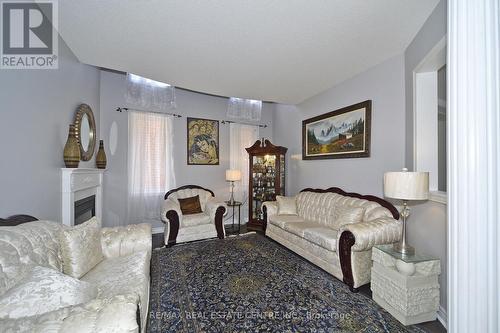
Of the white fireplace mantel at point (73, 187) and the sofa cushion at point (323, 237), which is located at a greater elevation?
the white fireplace mantel at point (73, 187)

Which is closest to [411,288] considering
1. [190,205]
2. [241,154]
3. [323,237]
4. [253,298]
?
[323,237]

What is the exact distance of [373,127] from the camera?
9.79 ft

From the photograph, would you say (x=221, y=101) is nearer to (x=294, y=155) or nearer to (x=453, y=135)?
(x=294, y=155)

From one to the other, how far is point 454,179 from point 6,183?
9.58 ft

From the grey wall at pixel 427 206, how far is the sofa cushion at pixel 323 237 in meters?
0.80

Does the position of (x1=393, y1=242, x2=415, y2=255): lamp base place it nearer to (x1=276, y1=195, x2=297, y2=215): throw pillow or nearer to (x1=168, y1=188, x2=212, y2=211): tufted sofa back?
(x1=276, y1=195, x2=297, y2=215): throw pillow

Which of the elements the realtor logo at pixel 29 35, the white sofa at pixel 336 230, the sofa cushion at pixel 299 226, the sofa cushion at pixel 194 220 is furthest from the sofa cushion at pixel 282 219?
the realtor logo at pixel 29 35

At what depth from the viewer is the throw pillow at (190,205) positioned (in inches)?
158

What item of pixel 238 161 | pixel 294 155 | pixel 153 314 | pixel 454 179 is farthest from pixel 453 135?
pixel 238 161

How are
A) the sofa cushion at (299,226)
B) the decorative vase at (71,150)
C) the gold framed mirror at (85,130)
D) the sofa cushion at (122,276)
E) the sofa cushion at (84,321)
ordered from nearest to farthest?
the sofa cushion at (84,321) → the sofa cushion at (122,276) → the decorative vase at (71,150) → the gold framed mirror at (85,130) → the sofa cushion at (299,226)

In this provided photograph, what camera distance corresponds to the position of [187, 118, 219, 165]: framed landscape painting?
4582mm

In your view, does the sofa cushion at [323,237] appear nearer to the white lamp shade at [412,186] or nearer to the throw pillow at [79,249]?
the white lamp shade at [412,186]

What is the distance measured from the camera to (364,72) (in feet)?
10.2

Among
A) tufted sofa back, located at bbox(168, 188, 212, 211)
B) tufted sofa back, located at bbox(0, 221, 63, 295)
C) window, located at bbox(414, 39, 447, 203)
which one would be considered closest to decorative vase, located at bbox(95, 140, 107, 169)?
tufted sofa back, located at bbox(168, 188, 212, 211)
